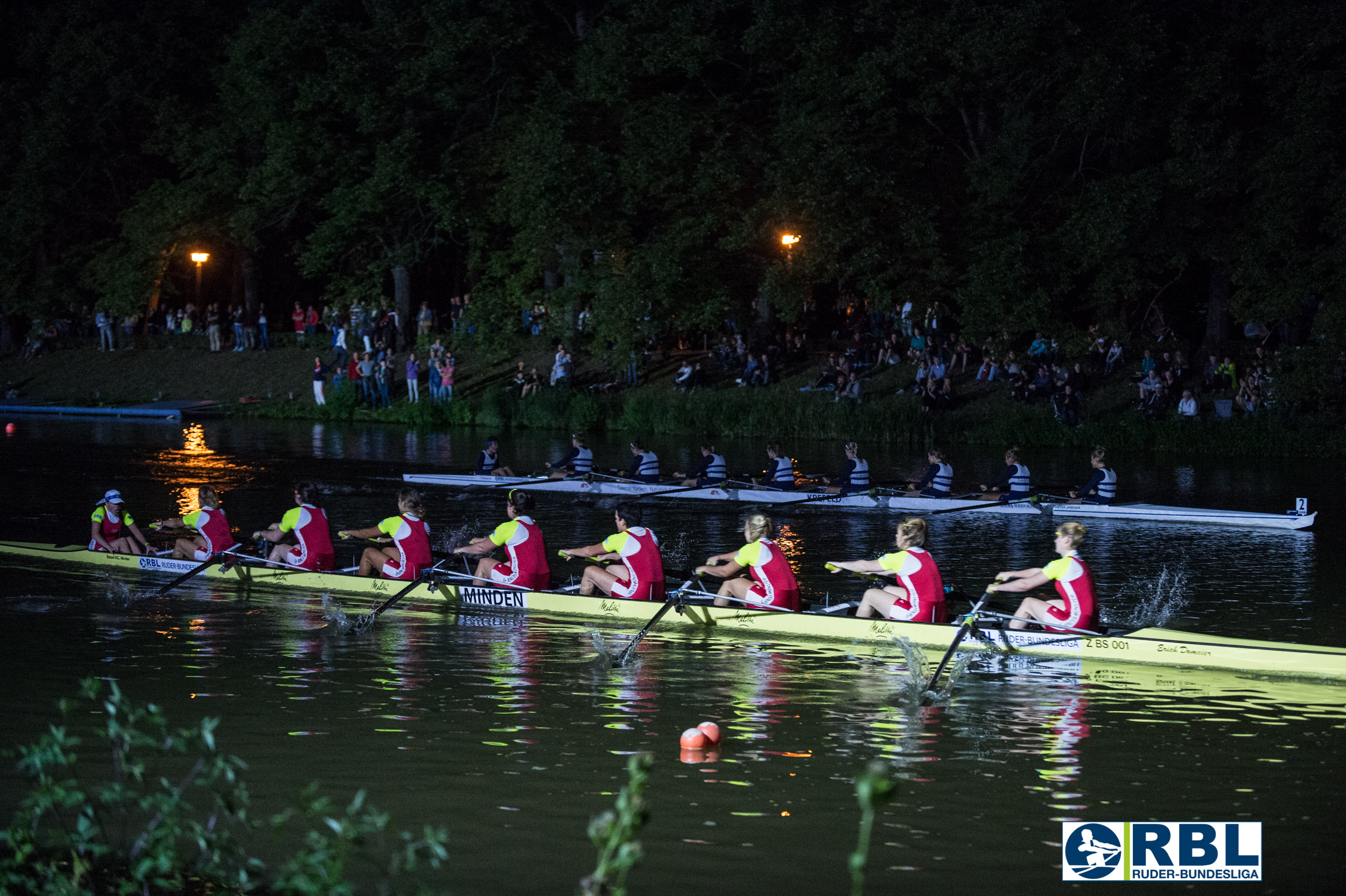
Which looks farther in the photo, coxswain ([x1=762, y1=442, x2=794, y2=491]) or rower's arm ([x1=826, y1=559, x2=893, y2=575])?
coxswain ([x1=762, y1=442, x2=794, y2=491])

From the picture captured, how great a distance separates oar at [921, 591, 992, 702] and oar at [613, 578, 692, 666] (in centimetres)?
250

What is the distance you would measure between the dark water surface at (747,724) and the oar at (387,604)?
0.20 m

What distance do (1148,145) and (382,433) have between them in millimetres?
19169

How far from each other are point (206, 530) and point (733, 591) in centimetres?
607

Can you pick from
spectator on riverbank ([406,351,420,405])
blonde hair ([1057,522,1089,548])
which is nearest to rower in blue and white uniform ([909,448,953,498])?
blonde hair ([1057,522,1089,548])

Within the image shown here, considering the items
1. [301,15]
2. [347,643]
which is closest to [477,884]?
[347,643]

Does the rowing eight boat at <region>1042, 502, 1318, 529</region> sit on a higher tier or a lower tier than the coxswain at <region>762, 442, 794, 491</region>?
lower

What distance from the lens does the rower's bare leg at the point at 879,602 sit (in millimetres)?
12266

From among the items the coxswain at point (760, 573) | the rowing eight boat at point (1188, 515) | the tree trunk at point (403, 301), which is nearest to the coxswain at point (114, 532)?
the coxswain at point (760, 573)

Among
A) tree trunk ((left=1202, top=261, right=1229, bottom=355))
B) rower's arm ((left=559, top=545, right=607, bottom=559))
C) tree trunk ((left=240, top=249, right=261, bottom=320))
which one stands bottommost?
rower's arm ((left=559, top=545, right=607, bottom=559))

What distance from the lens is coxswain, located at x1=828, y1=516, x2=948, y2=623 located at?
11.8 metres

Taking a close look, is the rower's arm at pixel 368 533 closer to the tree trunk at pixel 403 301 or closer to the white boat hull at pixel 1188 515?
the white boat hull at pixel 1188 515

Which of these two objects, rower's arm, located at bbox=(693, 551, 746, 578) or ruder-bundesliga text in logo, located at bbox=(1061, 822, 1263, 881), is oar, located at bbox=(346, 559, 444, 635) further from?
ruder-bundesliga text in logo, located at bbox=(1061, 822, 1263, 881)

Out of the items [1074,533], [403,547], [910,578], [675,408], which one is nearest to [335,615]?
[403,547]
